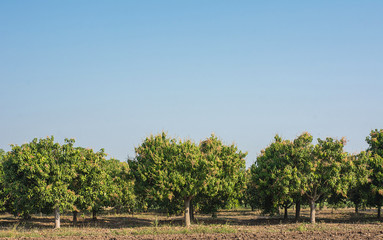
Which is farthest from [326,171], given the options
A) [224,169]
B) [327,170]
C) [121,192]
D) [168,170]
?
[121,192]

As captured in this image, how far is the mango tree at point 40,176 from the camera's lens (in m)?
42.3

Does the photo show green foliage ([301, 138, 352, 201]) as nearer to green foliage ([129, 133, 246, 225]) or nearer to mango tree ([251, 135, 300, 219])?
mango tree ([251, 135, 300, 219])

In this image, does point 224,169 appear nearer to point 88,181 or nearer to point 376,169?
point 88,181

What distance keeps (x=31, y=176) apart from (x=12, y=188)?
352 centimetres

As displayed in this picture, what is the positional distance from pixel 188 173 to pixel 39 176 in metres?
18.1

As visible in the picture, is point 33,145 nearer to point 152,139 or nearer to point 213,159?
point 152,139

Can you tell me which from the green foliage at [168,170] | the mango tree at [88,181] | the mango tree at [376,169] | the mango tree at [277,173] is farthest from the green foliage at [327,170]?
the mango tree at [88,181]

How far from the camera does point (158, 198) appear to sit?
43156 mm

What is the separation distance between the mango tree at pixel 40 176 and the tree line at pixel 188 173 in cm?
11

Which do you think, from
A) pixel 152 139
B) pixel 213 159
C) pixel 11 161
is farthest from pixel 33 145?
pixel 213 159

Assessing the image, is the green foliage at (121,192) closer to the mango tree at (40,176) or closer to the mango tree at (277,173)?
the mango tree at (40,176)

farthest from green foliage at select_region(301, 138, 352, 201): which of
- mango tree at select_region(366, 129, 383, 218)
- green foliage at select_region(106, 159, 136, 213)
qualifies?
green foliage at select_region(106, 159, 136, 213)

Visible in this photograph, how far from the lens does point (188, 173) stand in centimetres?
4225

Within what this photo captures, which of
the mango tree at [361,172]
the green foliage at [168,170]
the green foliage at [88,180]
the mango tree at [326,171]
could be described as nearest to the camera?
the green foliage at [168,170]
